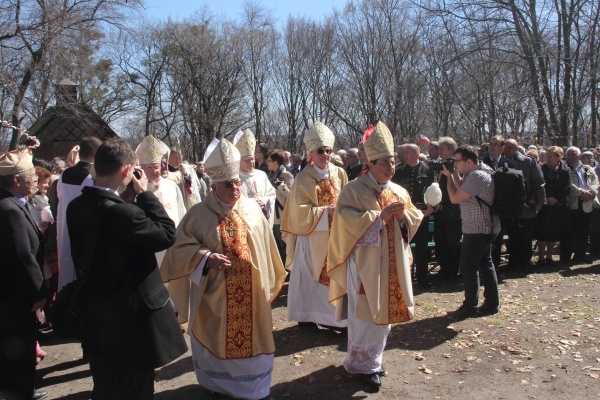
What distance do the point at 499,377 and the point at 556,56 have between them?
1411 centimetres

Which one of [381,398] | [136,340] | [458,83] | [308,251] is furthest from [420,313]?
[458,83]

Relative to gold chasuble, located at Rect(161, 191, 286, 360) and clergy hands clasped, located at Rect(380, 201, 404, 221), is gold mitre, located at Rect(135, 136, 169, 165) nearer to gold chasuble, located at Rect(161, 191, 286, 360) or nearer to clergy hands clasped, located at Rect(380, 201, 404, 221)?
gold chasuble, located at Rect(161, 191, 286, 360)

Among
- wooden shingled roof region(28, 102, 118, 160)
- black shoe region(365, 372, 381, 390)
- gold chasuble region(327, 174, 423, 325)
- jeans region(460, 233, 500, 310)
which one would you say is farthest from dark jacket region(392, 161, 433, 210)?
wooden shingled roof region(28, 102, 118, 160)

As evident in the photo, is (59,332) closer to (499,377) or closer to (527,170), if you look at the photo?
(499,377)

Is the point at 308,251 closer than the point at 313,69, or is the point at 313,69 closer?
the point at 308,251

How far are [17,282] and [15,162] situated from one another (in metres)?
0.91

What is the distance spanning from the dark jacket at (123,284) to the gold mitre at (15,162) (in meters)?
1.33

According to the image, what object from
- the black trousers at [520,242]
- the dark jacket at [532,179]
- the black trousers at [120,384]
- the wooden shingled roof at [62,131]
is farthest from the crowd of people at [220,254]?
the wooden shingled roof at [62,131]

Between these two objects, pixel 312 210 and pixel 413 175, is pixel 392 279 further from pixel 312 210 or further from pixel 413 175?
pixel 413 175

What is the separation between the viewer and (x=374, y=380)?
14.5 ft

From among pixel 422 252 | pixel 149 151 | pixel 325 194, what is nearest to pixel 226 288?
pixel 325 194

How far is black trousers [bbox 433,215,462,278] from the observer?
26.3 feet

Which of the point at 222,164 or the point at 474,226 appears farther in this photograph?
the point at 474,226

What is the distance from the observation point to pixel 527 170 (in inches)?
332
